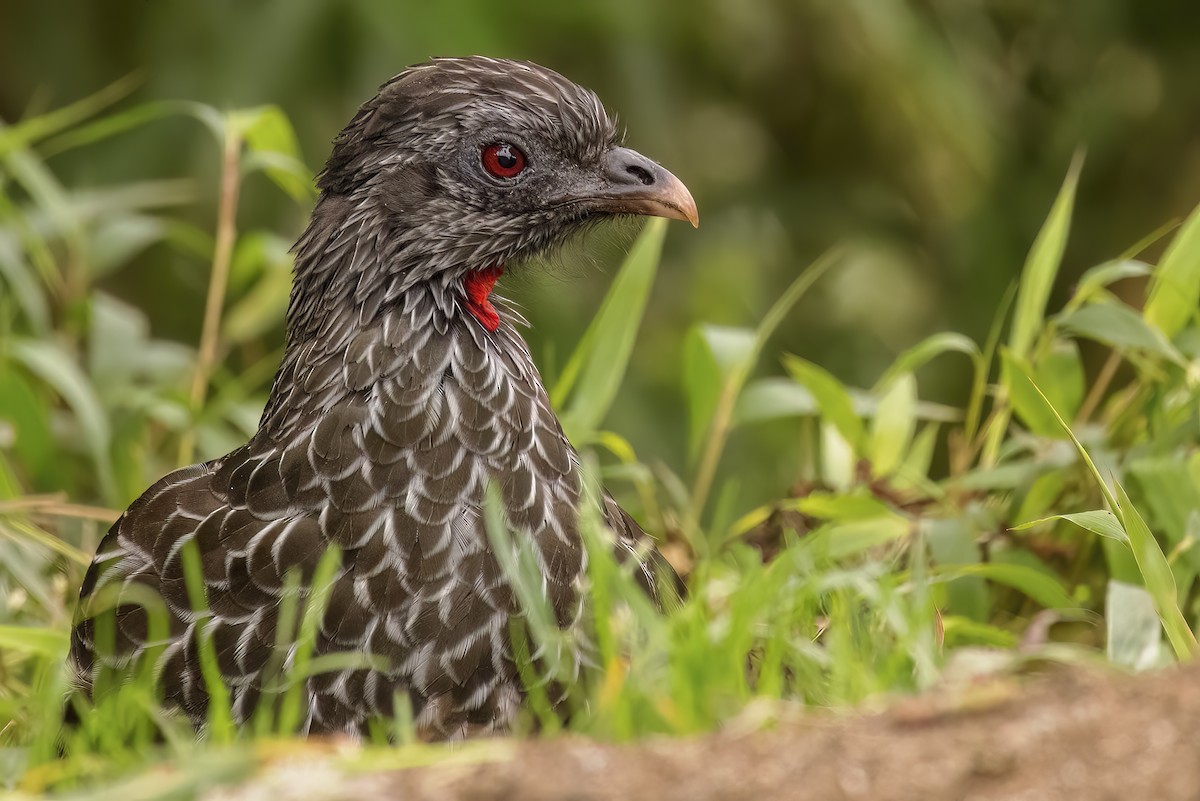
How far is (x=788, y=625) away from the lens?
2.39 meters

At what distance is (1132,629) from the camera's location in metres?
2.72

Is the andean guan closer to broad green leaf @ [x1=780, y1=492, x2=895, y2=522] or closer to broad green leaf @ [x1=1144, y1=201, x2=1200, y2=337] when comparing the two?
broad green leaf @ [x1=780, y1=492, x2=895, y2=522]

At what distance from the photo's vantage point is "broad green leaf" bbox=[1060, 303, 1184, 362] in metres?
3.42

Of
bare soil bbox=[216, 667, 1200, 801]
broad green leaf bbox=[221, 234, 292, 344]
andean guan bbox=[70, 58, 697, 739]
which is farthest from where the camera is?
broad green leaf bbox=[221, 234, 292, 344]

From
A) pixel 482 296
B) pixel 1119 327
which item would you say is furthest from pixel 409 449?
pixel 1119 327

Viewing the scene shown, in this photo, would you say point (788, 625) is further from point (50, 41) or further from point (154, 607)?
point (50, 41)

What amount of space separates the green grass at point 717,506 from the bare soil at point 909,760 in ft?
0.25

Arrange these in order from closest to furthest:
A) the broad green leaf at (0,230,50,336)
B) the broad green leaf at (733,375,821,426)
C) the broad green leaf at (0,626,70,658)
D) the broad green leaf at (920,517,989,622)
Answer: the broad green leaf at (0,626,70,658) < the broad green leaf at (920,517,989,622) < the broad green leaf at (733,375,821,426) < the broad green leaf at (0,230,50,336)

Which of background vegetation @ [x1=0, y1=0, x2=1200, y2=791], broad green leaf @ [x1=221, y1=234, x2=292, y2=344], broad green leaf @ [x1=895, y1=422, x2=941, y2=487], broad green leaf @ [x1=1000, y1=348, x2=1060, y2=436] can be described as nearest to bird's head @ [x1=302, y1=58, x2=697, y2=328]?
background vegetation @ [x1=0, y1=0, x2=1200, y2=791]

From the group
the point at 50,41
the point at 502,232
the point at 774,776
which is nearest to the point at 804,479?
the point at 502,232

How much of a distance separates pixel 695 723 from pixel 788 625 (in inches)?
13.7

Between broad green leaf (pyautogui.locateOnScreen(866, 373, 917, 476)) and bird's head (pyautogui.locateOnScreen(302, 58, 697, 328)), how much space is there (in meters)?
1.11

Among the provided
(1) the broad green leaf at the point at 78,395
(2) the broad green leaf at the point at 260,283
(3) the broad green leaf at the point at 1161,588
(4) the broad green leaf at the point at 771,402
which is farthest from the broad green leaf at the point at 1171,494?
(1) the broad green leaf at the point at 78,395

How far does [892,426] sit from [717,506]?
0.51 meters
